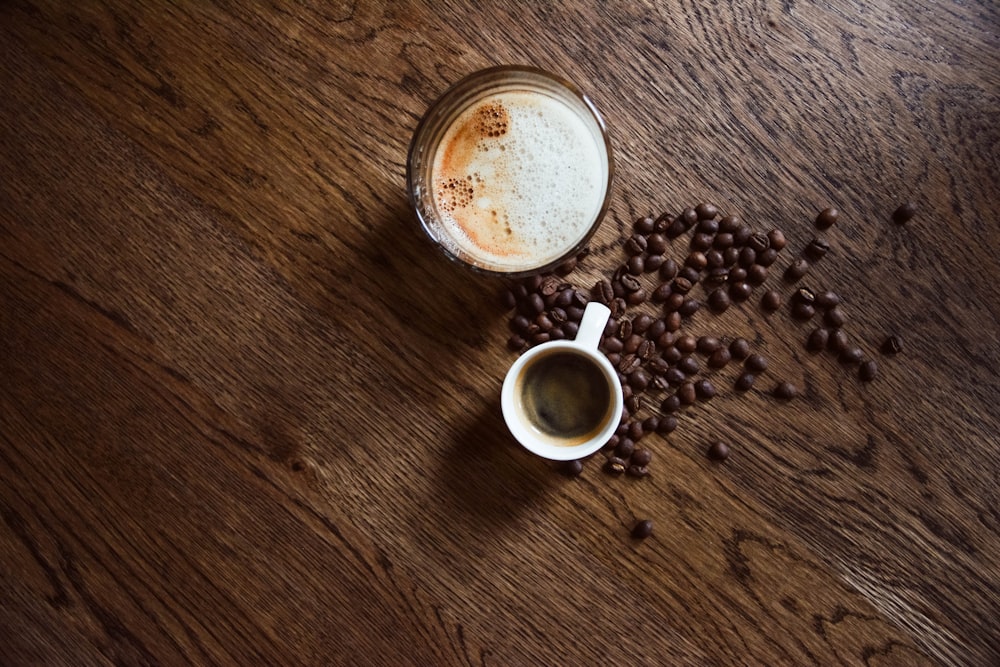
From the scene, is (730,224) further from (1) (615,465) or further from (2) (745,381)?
(1) (615,465)

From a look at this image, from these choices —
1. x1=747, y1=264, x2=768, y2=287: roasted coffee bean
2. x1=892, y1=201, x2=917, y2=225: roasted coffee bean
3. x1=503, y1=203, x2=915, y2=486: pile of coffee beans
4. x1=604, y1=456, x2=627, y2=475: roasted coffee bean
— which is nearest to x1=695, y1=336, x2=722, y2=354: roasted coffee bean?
x1=503, y1=203, x2=915, y2=486: pile of coffee beans

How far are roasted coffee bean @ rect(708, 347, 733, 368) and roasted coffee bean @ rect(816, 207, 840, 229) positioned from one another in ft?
0.82

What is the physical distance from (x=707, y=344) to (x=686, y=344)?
3cm

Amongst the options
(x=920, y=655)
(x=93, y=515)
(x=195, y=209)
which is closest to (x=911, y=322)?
(x=920, y=655)

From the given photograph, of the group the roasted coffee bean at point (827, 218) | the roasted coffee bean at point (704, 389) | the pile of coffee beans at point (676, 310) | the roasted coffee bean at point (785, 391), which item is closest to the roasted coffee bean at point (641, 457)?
the pile of coffee beans at point (676, 310)

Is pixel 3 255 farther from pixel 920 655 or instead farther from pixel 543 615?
pixel 920 655

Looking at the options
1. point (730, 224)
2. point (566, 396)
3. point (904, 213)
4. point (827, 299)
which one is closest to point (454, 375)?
point (566, 396)

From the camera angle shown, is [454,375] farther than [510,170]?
Yes

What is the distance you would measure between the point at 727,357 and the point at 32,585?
1.17m

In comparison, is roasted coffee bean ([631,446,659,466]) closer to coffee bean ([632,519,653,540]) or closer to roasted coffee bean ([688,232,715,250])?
coffee bean ([632,519,653,540])

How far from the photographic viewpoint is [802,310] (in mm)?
1302

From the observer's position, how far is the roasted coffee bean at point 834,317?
1299 mm

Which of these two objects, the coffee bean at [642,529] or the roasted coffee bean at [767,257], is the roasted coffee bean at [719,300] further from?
the coffee bean at [642,529]

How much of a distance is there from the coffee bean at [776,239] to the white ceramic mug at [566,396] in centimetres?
30
